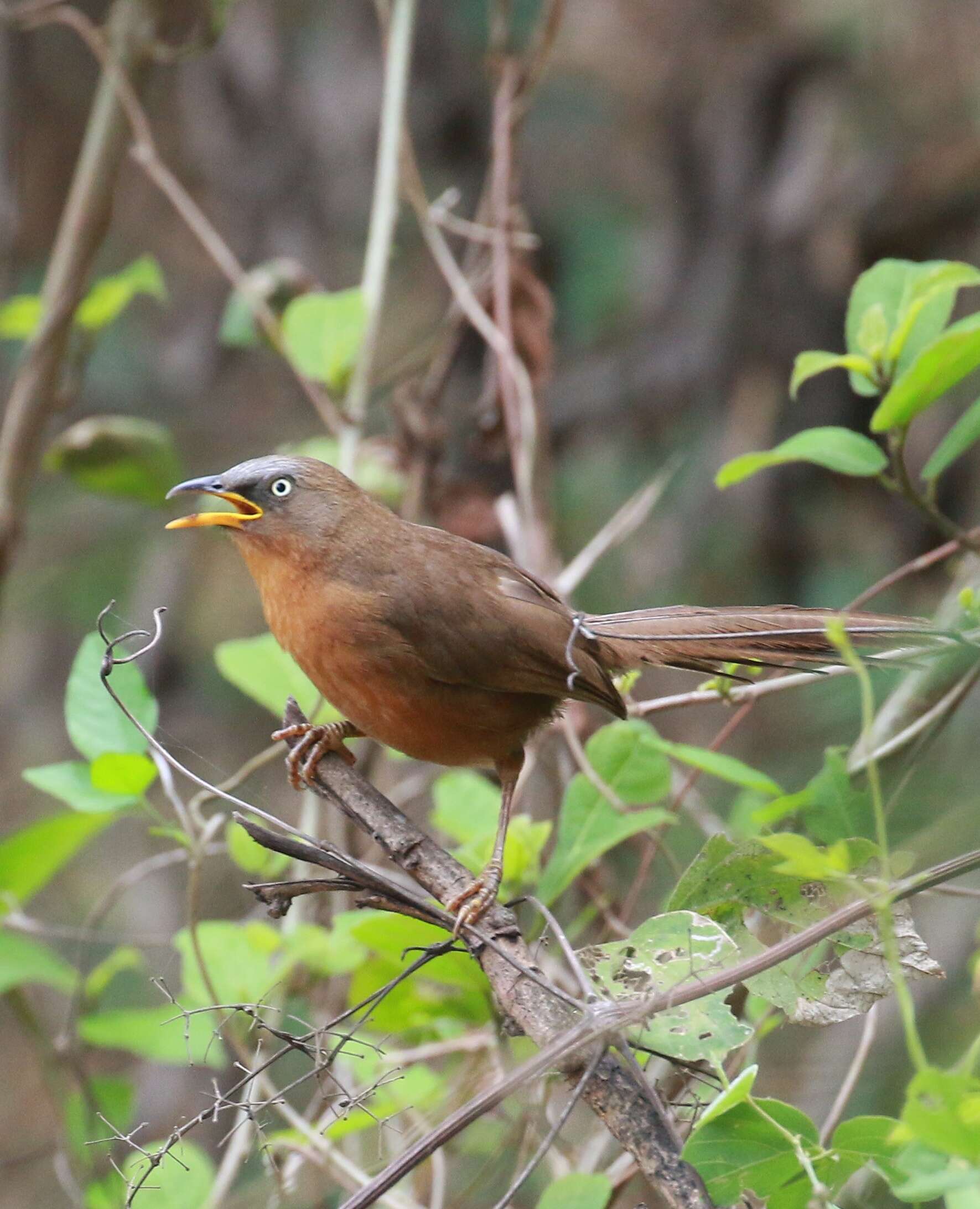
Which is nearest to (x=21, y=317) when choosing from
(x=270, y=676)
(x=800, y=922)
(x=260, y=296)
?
(x=260, y=296)

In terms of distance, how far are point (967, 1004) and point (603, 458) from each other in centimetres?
289

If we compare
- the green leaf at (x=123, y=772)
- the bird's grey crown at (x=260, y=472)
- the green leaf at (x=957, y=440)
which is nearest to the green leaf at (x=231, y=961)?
the green leaf at (x=123, y=772)

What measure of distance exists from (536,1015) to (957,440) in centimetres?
120

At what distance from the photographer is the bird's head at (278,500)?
2885 millimetres

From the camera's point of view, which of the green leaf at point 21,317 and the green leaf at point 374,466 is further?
the green leaf at point 21,317

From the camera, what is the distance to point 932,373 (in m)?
2.05

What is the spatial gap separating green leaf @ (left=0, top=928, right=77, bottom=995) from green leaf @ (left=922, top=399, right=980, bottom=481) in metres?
2.30

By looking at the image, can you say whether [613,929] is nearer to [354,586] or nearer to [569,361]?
[354,586]

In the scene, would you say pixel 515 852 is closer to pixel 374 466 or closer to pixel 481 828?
pixel 481 828

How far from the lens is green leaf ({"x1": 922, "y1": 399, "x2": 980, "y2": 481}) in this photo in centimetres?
212

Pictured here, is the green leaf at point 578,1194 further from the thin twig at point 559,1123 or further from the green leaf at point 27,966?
the green leaf at point 27,966

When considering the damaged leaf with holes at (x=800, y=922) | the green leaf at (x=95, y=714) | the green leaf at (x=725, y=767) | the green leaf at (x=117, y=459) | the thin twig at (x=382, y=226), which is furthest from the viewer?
the green leaf at (x=117, y=459)

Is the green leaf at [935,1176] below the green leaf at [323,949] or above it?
above

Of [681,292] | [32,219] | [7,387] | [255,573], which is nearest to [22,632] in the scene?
[7,387]
